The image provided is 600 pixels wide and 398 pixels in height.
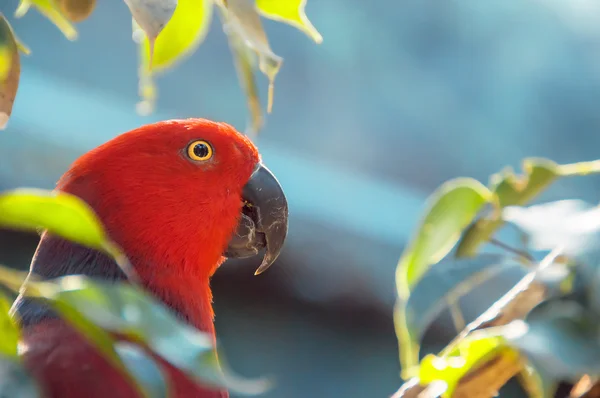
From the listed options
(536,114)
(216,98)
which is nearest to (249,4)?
(216,98)

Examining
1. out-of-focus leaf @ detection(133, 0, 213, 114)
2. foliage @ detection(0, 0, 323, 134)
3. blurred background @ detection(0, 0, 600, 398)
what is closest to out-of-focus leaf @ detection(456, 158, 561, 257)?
foliage @ detection(0, 0, 323, 134)

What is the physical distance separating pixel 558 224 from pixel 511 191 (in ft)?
0.64

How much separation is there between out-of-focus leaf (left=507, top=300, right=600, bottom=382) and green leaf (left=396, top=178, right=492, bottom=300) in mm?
180

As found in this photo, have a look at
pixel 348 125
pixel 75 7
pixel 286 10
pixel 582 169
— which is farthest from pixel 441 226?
pixel 348 125

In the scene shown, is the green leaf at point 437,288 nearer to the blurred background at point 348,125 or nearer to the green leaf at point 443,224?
the green leaf at point 443,224

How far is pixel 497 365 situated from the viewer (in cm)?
73

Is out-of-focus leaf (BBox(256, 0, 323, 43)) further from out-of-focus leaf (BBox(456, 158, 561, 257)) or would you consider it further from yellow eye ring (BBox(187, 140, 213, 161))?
yellow eye ring (BBox(187, 140, 213, 161))

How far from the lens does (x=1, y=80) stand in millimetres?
613

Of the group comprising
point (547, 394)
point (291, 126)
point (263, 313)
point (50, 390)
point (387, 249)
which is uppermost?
point (547, 394)

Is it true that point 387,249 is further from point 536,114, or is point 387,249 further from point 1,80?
point 1,80

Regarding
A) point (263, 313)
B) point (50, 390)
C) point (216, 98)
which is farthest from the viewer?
point (263, 313)

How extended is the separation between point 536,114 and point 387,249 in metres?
0.85

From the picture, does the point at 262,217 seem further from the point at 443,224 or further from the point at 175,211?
the point at 443,224

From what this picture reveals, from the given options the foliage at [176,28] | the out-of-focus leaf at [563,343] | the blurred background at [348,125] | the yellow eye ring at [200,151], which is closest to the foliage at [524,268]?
the out-of-focus leaf at [563,343]
